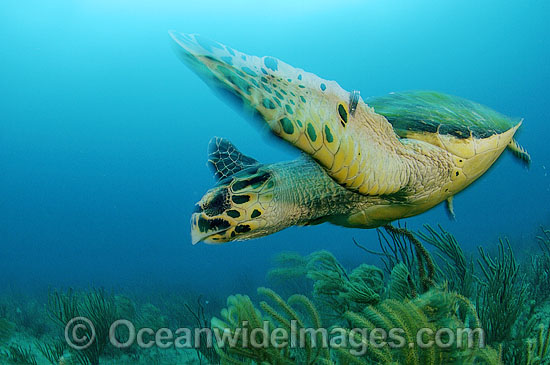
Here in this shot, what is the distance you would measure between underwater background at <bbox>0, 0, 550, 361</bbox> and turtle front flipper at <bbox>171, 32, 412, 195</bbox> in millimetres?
7559

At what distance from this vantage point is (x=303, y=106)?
133 centimetres

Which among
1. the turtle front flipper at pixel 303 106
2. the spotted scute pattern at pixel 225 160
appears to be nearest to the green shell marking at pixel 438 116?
the turtle front flipper at pixel 303 106

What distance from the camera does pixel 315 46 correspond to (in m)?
32.3

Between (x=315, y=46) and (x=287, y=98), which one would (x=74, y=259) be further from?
(x=287, y=98)

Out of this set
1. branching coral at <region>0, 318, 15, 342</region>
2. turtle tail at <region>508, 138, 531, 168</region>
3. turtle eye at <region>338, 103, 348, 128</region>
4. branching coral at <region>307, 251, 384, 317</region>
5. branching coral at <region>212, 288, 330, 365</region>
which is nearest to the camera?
turtle eye at <region>338, 103, 348, 128</region>

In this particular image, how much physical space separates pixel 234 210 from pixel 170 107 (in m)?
43.0

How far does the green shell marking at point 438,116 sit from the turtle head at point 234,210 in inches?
40.2

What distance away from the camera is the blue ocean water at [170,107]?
27.7 m

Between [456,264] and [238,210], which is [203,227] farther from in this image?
[456,264]

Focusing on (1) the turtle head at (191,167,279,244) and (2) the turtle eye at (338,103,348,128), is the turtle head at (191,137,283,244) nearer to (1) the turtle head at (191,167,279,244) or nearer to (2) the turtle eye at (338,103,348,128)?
(1) the turtle head at (191,167,279,244)

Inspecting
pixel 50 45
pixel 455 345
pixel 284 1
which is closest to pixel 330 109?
pixel 455 345

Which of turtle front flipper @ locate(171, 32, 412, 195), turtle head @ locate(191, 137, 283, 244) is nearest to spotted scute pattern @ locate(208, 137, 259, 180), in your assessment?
turtle head @ locate(191, 137, 283, 244)

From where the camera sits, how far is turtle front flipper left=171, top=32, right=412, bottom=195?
1.22 metres

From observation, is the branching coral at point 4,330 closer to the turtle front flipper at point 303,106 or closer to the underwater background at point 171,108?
the underwater background at point 171,108
